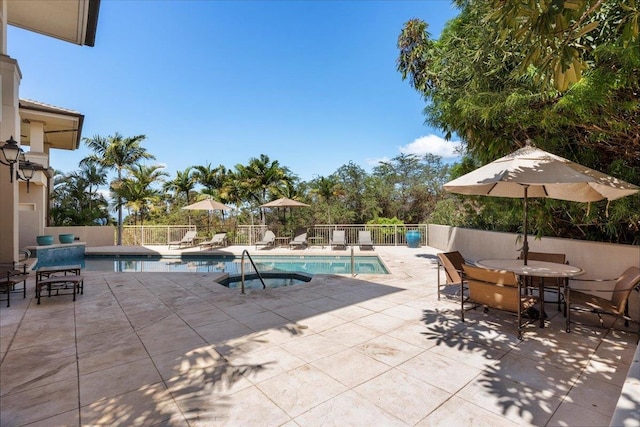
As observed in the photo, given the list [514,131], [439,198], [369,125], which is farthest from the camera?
[369,125]

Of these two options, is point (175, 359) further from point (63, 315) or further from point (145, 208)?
point (145, 208)

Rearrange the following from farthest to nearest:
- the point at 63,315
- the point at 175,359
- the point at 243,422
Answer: the point at 63,315, the point at 175,359, the point at 243,422

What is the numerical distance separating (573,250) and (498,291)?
114 inches

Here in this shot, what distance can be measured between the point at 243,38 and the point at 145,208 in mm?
11423

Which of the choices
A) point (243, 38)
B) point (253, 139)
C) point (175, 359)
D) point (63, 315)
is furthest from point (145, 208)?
point (175, 359)

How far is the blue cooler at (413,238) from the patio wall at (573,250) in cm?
241

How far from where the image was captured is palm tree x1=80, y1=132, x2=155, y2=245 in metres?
16.8

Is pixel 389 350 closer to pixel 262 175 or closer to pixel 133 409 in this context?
pixel 133 409

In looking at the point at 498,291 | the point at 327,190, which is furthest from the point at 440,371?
the point at 327,190

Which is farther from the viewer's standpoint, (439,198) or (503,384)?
(439,198)

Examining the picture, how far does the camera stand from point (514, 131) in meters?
5.48

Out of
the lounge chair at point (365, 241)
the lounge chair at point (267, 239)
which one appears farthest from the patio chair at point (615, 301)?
the lounge chair at point (267, 239)

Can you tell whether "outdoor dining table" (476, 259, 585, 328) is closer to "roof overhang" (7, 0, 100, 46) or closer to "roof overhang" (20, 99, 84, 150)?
"roof overhang" (7, 0, 100, 46)

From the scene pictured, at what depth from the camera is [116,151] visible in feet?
55.0
